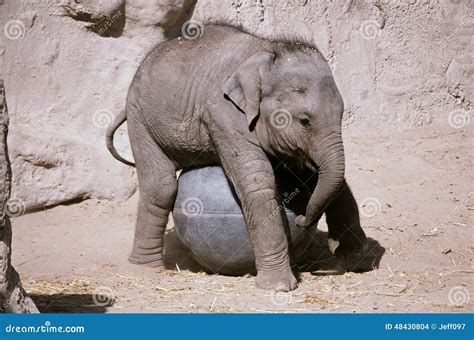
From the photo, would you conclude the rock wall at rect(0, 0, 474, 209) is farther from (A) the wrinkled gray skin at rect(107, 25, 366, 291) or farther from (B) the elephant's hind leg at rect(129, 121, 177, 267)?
(B) the elephant's hind leg at rect(129, 121, 177, 267)

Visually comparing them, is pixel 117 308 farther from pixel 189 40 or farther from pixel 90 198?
pixel 90 198

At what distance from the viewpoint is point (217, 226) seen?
6.17 metres

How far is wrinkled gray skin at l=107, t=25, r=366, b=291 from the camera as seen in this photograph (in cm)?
579

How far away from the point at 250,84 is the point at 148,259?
5.72 feet

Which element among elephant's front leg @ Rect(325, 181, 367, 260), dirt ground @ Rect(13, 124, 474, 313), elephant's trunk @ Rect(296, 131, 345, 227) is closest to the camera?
dirt ground @ Rect(13, 124, 474, 313)

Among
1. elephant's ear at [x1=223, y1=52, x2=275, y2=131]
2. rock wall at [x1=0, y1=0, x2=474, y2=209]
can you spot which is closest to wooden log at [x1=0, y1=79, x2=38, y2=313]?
elephant's ear at [x1=223, y1=52, x2=275, y2=131]

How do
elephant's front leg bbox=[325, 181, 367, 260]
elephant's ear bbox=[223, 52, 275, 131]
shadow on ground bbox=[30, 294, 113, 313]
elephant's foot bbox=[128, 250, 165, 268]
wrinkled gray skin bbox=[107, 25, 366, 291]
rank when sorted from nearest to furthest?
shadow on ground bbox=[30, 294, 113, 313] < wrinkled gray skin bbox=[107, 25, 366, 291] < elephant's ear bbox=[223, 52, 275, 131] < elephant's front leg bbox=[325, 181, 367, 260] < elephant's foot bbox=[128, 250, 165, 268]

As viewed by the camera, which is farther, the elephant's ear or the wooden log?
the elephant's ear

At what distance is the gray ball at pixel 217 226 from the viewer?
6160 millimetres

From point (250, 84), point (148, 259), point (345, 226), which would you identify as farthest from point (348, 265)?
point (250, 84)

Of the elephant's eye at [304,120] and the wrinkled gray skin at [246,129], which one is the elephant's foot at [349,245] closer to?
the wrinkled gray skin at [246,129]

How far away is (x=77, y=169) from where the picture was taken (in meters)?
8.11

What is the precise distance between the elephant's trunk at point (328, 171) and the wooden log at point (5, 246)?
2046 mm

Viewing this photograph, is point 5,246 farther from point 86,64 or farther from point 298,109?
point 86,64
